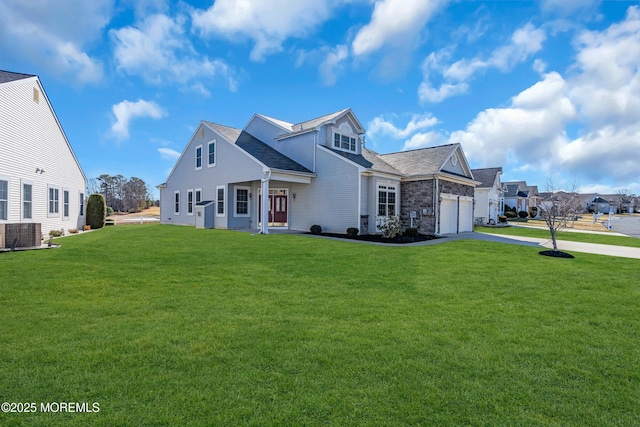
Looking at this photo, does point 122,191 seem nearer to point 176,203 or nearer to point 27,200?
point 176,203

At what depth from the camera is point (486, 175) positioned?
32.7m

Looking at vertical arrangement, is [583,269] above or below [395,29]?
below

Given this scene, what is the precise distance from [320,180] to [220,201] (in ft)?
22.4

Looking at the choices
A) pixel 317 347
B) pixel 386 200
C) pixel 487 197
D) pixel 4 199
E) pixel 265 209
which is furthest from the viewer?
pixel 487 197

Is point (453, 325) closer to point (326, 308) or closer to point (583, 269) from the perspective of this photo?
point (326, 308)

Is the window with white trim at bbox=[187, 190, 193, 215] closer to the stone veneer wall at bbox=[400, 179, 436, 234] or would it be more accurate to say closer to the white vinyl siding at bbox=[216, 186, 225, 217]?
the white vinyl siding at bbox=[216, 186, 225, 217]

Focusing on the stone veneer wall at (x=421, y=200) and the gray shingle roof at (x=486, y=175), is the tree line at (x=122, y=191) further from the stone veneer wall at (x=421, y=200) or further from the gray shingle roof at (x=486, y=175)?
the gray shingle roof at (x=486, y=175)

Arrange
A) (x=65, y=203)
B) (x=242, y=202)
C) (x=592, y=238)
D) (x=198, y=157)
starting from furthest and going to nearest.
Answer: (x=198, y=157) < (x=242, y=202) < (x=592, y=238) < (x=65, y=203)

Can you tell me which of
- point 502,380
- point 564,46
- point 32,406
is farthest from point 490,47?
point 32,406

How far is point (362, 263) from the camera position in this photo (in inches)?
326

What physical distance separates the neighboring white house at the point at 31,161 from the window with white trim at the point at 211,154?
744 centimetres

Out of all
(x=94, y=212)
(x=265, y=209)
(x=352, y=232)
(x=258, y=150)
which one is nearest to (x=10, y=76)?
(x=94, y=212)

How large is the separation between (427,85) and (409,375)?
56.1ft

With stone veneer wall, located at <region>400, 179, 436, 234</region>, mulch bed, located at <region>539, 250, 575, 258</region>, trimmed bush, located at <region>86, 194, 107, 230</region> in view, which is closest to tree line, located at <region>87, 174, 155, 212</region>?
trimmed bush, located at <region>86, 194, 107, 230</region>
